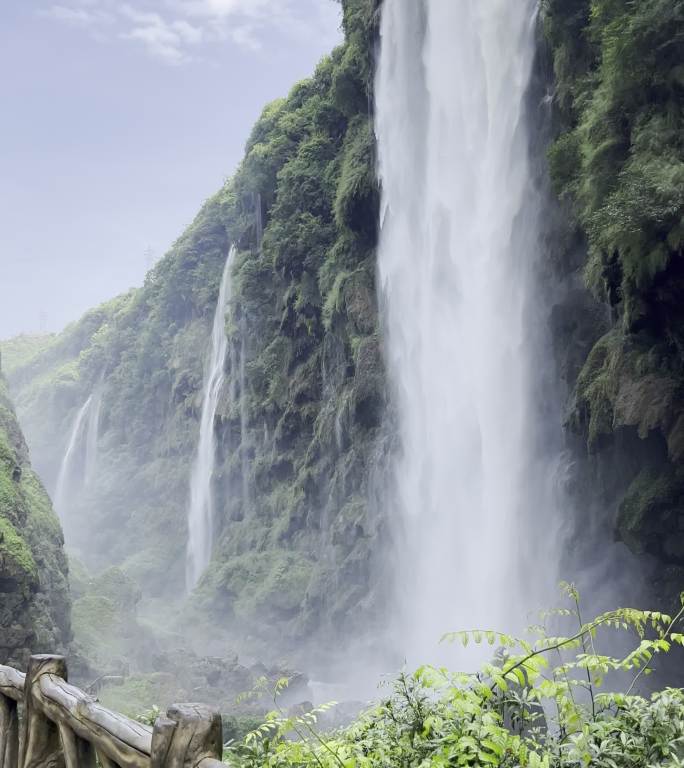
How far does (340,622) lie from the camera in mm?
26188

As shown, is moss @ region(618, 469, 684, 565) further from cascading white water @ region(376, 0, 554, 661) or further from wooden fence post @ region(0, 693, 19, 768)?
wooden fence post @ region(0, 693, 19, 768)

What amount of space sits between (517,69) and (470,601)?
1386cm

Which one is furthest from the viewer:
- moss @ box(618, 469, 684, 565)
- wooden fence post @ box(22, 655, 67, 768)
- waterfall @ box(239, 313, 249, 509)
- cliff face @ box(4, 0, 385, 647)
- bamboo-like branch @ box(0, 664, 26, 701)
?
waterfall @ box(239, 313, 249, 509)

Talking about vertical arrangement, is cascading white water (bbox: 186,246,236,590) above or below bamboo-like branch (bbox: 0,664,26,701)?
above

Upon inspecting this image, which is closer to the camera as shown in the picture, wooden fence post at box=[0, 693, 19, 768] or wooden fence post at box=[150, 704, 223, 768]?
wooden fence post at box=[150, 704, 223, 768]

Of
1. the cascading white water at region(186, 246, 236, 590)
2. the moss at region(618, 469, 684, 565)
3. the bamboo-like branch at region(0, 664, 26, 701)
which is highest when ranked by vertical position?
the cascading white water at region(186, 246, 236, 590)

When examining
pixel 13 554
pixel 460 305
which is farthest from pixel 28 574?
pixel 460 305

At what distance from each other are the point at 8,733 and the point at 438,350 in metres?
20.1

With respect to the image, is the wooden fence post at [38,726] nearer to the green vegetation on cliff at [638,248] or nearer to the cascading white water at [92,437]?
the green vegetation on cliff at [638,248]

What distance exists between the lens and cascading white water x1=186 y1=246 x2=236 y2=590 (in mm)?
38469

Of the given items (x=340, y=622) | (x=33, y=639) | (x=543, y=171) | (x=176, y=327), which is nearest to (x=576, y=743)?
(x=33, y=639)

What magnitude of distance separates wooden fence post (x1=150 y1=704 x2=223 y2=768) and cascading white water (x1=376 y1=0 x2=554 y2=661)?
16.7 m

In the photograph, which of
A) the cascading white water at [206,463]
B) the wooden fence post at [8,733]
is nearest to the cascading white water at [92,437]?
the cascading white water at [206,463]

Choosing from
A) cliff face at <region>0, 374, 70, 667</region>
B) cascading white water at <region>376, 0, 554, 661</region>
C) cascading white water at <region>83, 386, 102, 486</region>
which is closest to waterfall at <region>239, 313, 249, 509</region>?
cliff face at <region>0, 374, 70, 667</region>
